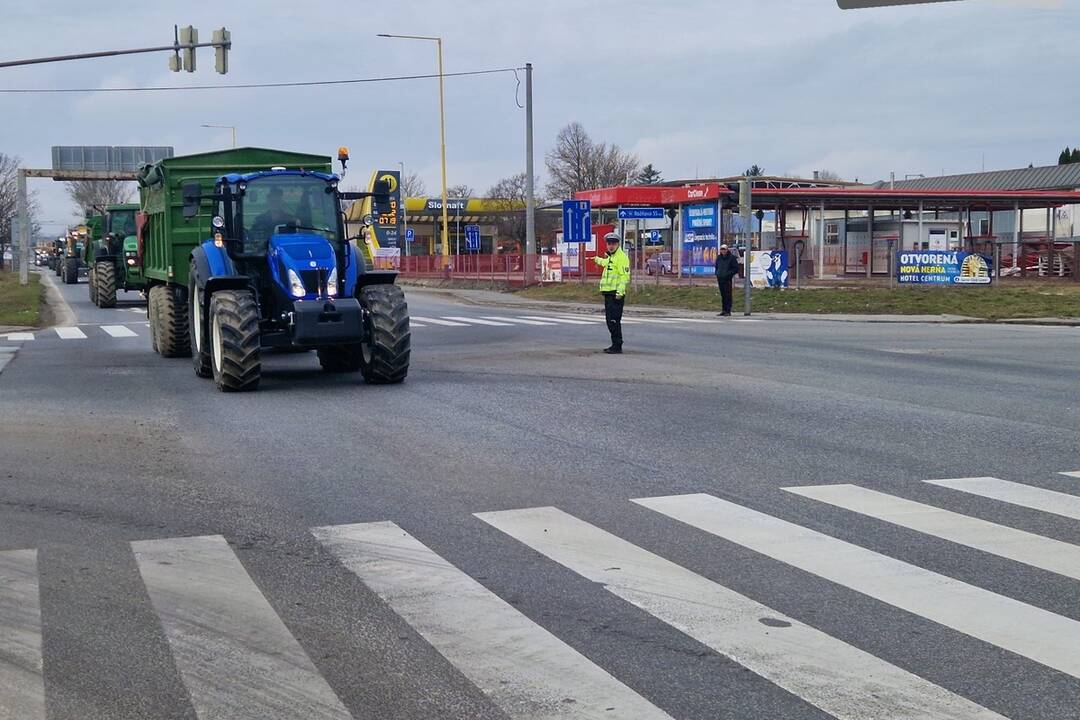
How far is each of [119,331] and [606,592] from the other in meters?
22.9

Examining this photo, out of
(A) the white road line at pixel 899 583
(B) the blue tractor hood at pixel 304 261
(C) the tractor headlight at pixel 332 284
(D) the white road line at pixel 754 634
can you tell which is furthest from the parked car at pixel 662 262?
(D) the white road line at pixel 754 634

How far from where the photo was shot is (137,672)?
17.2ft

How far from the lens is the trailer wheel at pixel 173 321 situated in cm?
1961

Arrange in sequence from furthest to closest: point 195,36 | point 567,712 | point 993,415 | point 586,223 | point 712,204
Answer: point 712,204 < point 586,223 < point 195,36 < point 993,415 < point 567,712

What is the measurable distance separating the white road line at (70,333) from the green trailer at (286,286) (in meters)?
8.25

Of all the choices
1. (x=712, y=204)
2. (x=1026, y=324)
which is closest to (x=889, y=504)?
(x=1026, y=324)

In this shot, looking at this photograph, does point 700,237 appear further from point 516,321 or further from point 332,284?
point 332,284

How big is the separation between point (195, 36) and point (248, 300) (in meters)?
15.1

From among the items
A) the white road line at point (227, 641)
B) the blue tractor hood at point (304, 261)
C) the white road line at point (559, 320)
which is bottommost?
the white road line at point (559, 320)

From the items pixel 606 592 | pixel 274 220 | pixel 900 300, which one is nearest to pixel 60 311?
pixel 274 220

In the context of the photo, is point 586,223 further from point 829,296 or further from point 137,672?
point 137,672

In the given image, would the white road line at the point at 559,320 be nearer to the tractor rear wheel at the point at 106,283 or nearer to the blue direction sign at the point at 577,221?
the blue direction sign at the point at 577,221

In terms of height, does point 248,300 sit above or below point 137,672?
above

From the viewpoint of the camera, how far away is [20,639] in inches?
223
